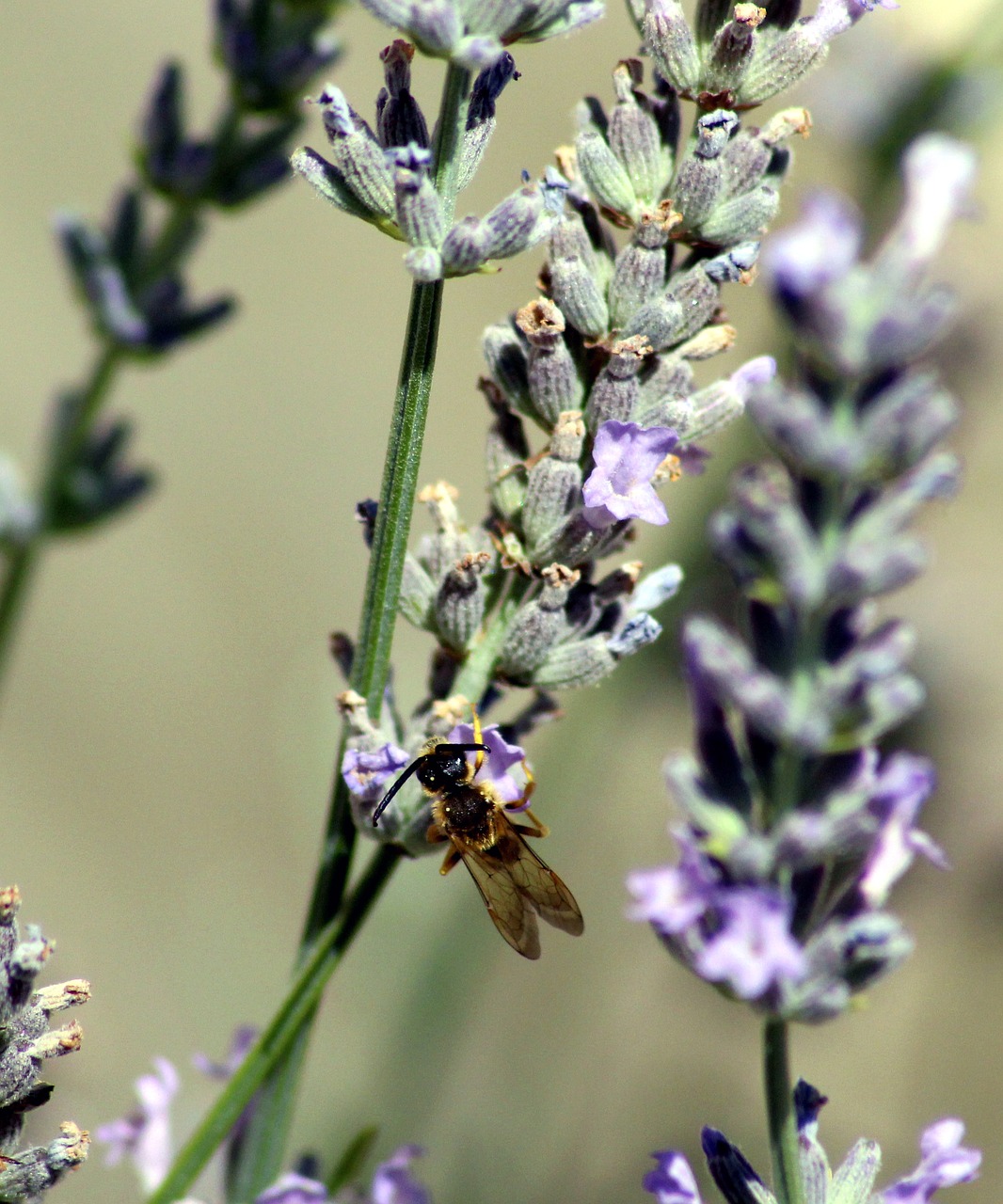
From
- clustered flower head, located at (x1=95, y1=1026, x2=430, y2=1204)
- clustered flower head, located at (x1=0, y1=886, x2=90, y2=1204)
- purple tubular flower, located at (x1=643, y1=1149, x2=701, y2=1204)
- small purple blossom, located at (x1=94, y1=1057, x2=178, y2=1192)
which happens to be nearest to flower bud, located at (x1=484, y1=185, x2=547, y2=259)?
clustered flower head, located at (x1=0, y1=886, x2=90, y2=1204)

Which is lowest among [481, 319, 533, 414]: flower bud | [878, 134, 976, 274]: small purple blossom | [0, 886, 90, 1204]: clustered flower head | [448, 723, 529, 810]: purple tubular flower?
[0, 886, 90, 1204]: clustered flower head

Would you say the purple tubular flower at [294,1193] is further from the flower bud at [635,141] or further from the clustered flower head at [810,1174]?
the flower bud at [635,141]

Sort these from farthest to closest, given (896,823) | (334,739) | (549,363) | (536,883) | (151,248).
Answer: (334,739)
(151,248)
(536,883)
(549,363)
(896,823)

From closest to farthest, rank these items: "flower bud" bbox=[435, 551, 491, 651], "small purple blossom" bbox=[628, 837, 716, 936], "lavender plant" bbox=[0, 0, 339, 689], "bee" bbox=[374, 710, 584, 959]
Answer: "small purple blossom" bbox=[628, 837, 716, 936] → "flower bud" bbox=[435, 551, 491, 651] → "bee" bbox=[374, 710, 584, 959] → "lavender plant" bbox=[0, 0, 339, 689]

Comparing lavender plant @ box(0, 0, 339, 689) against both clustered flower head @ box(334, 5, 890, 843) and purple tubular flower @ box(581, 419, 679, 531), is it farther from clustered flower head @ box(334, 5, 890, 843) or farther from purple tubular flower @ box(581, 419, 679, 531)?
purple tubular flower @ box(581, 419, 679, 531)

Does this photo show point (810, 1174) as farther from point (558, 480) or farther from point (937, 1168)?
point (558, 480)

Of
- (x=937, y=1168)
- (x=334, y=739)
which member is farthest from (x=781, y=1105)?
(x=334, y=739)

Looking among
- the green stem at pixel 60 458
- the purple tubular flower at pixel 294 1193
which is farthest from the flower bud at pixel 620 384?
the green stem at pixel 60 458
